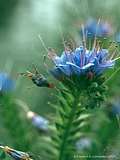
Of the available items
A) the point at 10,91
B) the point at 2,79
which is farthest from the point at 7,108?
the point at 2,79

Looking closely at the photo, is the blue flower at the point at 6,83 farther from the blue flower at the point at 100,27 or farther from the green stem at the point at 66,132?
the blue flower at the point at 100,27

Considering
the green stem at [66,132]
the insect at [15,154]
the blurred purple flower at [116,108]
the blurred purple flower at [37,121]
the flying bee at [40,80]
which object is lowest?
the insect at [15,154]

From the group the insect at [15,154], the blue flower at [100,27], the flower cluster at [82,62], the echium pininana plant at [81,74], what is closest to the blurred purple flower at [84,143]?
the echium pininana plant at [81,74]

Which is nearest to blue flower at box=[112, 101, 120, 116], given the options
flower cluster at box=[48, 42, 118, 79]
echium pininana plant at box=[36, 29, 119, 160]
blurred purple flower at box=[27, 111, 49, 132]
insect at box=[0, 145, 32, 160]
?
blurred purple flower at box=[27, 111, 49, 132]

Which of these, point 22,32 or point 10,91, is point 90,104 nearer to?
point 10,91

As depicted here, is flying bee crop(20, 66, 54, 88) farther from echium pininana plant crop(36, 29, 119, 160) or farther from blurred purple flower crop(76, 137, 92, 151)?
blurred purple flower crop(76, 137, 92, 151)

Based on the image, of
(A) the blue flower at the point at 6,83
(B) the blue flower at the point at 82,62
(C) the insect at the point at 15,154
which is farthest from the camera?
(A) the blue flower at the point at 6,83

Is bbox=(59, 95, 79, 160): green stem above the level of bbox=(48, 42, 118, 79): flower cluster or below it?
below

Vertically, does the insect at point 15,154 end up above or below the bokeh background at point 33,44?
below

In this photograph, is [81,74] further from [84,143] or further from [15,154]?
[84,143]
